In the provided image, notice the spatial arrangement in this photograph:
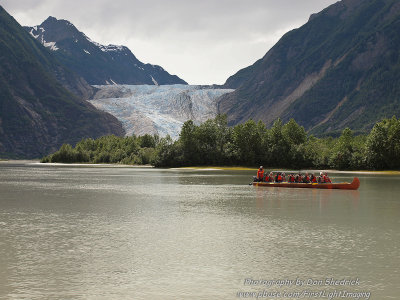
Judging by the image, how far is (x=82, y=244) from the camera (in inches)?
1021

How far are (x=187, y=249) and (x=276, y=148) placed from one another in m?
120

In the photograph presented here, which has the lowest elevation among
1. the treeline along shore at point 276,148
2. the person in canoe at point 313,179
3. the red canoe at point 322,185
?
the red canoe at point 322,185

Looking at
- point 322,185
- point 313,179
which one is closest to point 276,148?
point 313,179

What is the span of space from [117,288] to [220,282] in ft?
13.0

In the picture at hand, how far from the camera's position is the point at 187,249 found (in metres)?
24.9

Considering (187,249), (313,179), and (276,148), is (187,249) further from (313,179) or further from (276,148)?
(276,148)

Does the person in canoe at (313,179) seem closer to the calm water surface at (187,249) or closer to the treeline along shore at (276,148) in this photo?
the calm water surface at (187,249)

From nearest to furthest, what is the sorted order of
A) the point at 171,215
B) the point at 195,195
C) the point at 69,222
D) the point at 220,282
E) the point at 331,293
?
1. the point at 331,293
2. the point at 220,282
3. the point at 69,222
4. the point at 171,215
5. the point at 195,195

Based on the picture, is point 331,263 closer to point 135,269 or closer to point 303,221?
point 135,269

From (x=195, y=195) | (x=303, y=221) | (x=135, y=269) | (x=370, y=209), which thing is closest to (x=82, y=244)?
(x=135, y=269)

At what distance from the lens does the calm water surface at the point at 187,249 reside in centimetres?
1827

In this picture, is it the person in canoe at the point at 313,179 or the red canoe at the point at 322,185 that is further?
the person in canoe at the point at 313,179

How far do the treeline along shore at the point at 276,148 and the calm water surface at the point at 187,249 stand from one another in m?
85.0

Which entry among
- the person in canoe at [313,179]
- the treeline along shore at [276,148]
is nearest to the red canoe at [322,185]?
the person in canoe at [313,179]
